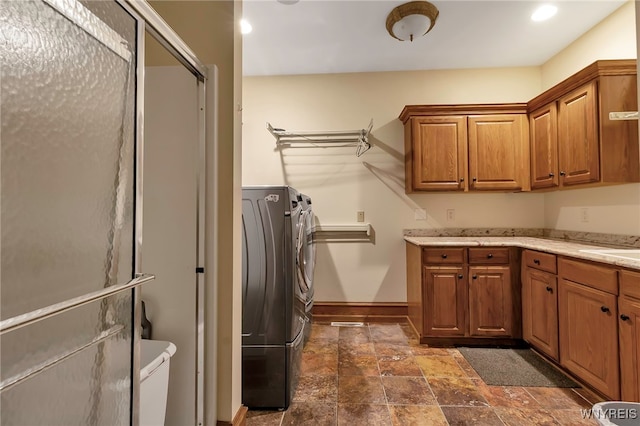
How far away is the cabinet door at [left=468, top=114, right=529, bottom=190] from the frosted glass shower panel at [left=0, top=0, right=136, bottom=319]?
2.84m

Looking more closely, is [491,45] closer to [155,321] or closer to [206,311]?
[206,311]

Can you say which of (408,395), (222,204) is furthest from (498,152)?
(222,204)

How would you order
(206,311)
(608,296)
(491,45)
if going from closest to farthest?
(206,311) → (608,296) → (491,45)

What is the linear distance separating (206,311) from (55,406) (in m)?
0.69

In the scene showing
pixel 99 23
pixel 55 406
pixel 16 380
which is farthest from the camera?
pixel 99 23

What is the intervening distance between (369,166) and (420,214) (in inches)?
29.3

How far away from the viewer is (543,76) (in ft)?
10.3

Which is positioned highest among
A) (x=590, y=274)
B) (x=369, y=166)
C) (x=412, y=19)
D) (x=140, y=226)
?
(x=412, y=19)

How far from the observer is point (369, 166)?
3.28 m

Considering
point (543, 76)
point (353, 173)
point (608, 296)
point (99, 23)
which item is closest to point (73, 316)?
point (99, 23)

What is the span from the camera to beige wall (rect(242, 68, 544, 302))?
10.5ft

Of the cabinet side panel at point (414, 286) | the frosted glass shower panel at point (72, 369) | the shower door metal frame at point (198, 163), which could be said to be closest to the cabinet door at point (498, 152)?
the cabinet side panel at point (414, 286)

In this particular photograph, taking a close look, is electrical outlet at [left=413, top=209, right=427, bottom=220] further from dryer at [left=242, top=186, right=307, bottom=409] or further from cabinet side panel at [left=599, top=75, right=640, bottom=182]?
dryer at [left=242, top=186, right=307, bottom=409]

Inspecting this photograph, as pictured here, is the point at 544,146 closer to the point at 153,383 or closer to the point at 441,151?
the point at 441,151
